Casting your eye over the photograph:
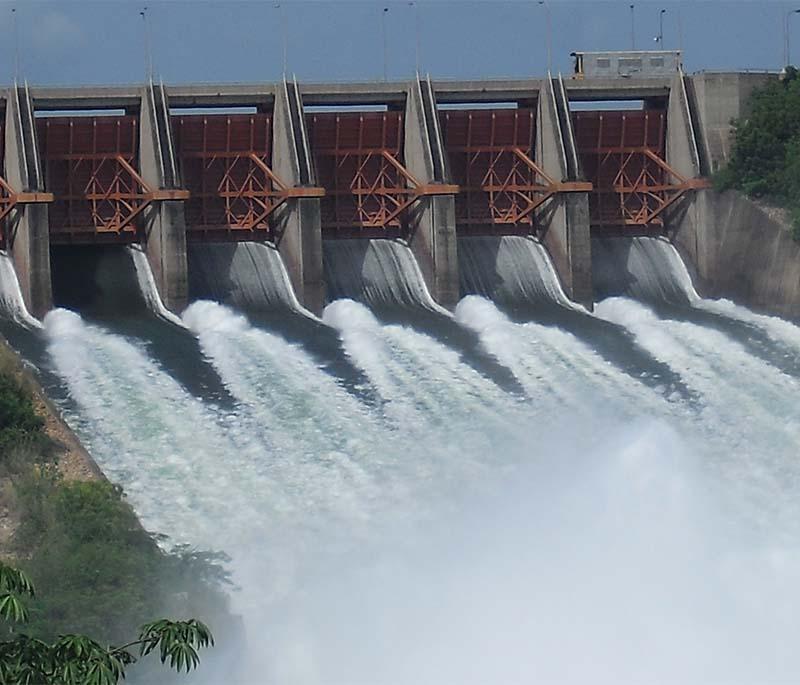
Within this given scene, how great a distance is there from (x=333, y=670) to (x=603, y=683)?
4237 mm

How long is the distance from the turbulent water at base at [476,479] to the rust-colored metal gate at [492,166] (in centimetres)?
207

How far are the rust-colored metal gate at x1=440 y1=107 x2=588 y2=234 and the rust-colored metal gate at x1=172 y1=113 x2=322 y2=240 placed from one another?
5.56 meters

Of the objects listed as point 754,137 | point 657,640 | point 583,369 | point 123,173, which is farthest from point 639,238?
point 657,640

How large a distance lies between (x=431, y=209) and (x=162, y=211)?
291 inches

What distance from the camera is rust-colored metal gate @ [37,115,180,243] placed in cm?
4828

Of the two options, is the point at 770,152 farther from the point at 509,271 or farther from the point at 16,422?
the point at 16,422

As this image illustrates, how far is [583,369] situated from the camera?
44250 mm

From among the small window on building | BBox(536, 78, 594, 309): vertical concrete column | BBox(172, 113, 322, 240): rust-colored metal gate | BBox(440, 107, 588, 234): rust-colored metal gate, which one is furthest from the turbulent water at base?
the small window on building

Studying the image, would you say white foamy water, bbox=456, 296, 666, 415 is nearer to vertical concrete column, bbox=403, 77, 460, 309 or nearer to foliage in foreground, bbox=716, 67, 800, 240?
vertical concrete column, bbox=403, 77, 460, 309

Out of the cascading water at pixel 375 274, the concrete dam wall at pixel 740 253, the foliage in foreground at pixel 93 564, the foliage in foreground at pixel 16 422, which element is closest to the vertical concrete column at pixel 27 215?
the cascading water at pixel 375 274

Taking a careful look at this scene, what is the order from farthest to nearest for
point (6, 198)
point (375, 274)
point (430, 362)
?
point (375, 274) → point (6, 198) → point (430, 362)

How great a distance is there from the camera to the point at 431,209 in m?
49.3

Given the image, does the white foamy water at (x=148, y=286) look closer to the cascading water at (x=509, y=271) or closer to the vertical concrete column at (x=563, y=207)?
the cascading water at (x=509, y=271)

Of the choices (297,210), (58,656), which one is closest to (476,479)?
(297,210)
